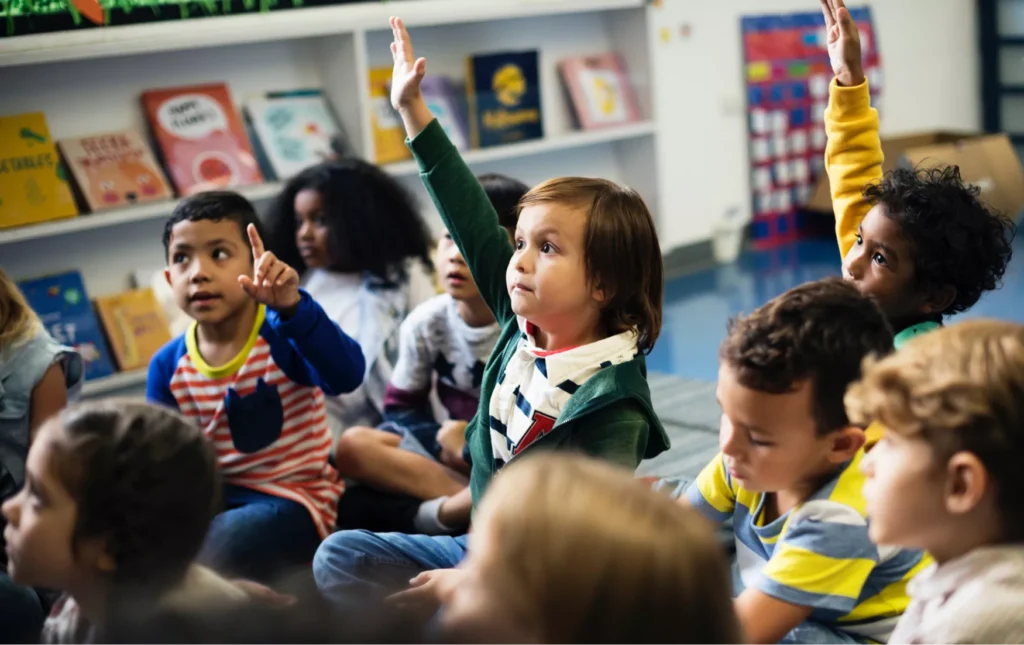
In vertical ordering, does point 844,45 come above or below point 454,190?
above

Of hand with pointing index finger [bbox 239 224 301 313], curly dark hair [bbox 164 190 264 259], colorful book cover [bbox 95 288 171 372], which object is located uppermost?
curly dark hair [bbox 164 190 264 259]

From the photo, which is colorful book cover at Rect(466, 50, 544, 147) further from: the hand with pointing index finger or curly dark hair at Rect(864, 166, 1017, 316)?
curly dark hair at Rect(864, 166, 1017, 316)

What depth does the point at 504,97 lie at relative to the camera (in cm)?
420

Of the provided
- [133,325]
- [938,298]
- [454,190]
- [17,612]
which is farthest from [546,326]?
[133,325]

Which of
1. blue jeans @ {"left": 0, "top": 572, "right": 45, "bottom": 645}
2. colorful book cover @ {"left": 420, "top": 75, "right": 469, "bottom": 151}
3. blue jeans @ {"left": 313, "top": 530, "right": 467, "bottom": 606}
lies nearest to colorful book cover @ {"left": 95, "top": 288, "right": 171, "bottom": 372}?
colorful book cover @ {"left": 420, "top": 75, "right": 469, "bottom": 151}

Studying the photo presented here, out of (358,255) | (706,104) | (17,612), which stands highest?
(706,104)

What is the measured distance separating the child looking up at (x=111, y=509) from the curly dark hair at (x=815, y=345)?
579 millimetres

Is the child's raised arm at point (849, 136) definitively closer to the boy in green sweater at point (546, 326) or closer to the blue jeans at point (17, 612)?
the boy in green sweater at point (546, 326)

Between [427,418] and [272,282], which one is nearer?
[272,282]

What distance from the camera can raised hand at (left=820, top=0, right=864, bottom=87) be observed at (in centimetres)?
175

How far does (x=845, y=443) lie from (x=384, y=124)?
284cm

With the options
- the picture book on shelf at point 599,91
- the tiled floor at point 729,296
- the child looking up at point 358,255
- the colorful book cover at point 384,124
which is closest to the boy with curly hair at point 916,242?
the child looking up at point 358,255

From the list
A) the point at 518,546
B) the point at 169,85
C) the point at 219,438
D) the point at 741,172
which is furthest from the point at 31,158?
the point at 741,172

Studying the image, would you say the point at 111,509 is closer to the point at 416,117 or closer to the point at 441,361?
the point at 416,117
